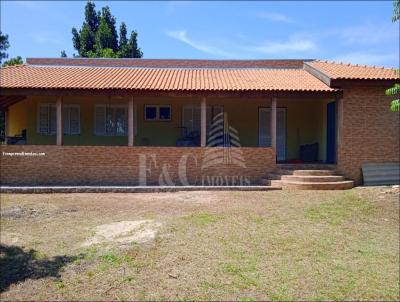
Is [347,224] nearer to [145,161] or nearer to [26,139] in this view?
[145,161]

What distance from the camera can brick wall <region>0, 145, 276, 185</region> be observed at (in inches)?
537

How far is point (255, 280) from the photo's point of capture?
18.8 ft

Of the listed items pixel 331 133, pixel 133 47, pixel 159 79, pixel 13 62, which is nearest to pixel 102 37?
pixel 133 47

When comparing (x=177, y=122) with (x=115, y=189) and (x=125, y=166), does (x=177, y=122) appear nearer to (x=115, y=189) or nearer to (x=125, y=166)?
(x=125, y=166)

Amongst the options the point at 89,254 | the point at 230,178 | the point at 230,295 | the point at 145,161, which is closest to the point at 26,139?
the point at 145,161

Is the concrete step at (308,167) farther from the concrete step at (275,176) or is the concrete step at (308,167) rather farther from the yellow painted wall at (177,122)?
the yellow painted wall at (177,122)

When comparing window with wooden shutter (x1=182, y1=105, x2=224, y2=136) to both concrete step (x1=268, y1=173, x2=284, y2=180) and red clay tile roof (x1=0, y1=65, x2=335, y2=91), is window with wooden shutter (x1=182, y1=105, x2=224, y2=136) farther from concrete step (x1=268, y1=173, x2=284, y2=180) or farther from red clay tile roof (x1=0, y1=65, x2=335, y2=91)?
concrete step (x1=268, y1=173, x2=284, y2=180)

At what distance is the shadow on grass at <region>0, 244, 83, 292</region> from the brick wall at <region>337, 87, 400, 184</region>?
995 cm

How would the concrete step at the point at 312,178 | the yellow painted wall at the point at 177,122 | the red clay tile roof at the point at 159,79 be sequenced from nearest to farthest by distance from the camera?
the concrete step at the point at 312,178, the red clay tile roof at the point at 159,79, the yellow painted wall at the point at 177,122

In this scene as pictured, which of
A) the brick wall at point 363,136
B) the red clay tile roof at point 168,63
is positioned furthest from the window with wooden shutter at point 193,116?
the brick wall at point 363,136

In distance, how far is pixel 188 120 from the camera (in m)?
17.2

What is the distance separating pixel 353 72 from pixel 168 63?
8.27 meters

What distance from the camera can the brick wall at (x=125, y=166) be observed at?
13.6m

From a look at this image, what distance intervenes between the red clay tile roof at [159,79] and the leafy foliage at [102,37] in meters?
14.4
